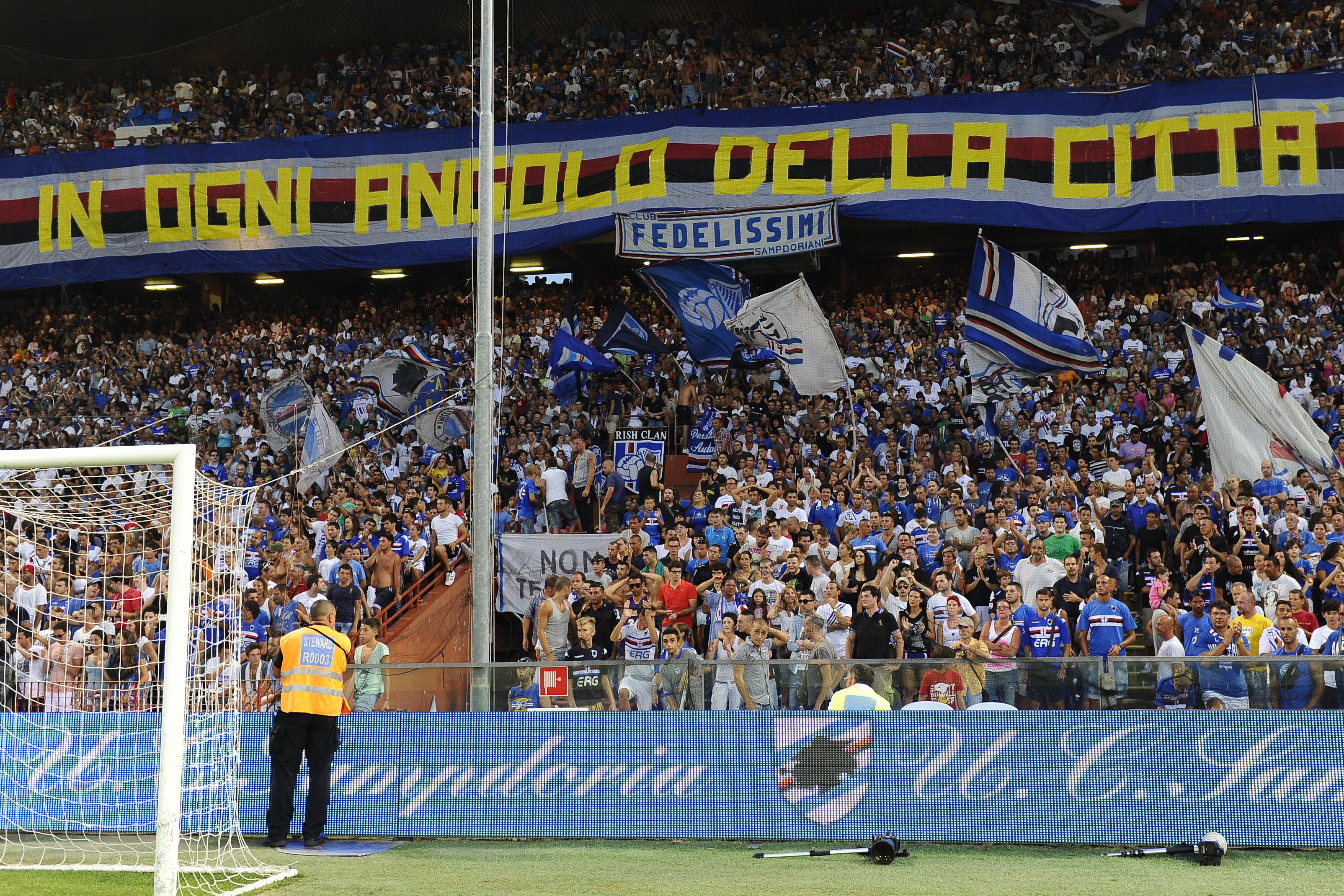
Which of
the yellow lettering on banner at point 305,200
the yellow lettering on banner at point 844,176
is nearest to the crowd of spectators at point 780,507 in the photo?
the yellow lettering on banner at point 305,200

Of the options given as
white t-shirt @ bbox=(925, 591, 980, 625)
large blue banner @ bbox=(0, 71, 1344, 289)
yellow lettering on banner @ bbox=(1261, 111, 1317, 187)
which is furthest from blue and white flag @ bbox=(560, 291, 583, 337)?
yellow lettering on banner @ bbox=(1261, 111, 1317, 187)

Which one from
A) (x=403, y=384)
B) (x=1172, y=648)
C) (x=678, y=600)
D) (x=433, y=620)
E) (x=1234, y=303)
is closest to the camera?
(x=1172, y=648)

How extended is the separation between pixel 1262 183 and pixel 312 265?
55.4 ft

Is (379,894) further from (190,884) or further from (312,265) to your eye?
(312,265)

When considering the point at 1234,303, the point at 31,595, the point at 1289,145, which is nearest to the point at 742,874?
the point at 31,595

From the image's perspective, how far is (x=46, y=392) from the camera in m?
26.1

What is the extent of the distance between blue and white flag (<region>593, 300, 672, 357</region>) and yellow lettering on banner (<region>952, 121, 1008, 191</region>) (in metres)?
6.43

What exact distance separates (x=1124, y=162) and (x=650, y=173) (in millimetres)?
7955

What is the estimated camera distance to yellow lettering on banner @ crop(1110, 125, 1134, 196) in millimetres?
22594

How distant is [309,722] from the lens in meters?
9.28

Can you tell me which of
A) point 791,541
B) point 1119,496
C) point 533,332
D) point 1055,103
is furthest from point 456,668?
point 1055,103

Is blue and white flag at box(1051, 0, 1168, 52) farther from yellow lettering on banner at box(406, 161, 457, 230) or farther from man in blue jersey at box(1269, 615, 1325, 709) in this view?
man in blue jersey at box(1269, 615, 1325, 709)

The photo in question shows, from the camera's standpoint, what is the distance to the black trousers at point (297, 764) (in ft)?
30.3

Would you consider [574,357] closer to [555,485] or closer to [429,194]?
[555,485]
